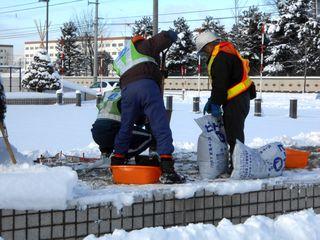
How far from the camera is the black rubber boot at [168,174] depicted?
4.07 meters

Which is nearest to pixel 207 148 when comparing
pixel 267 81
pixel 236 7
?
pixel 267 81

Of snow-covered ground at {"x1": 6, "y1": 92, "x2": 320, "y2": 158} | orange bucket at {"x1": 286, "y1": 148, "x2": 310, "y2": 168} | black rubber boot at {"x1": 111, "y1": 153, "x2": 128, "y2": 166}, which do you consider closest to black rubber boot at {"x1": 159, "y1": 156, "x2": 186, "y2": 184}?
black rubber boot at {"x1": 111, "y1": 153, "x2": 128, "y2": 166}

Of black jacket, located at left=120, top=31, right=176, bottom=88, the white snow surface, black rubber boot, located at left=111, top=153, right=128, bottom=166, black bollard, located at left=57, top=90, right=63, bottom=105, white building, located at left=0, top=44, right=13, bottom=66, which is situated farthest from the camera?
white building, located at left=0, top=44, right=13, bottom=66

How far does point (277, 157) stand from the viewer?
457 cm

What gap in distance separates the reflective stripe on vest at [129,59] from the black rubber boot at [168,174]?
834 mm

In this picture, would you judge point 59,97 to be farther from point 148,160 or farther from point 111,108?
point 148,160

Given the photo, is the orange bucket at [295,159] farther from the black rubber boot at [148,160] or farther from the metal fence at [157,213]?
the black rubber boot at [148,160]

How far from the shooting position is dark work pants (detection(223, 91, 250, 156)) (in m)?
4.71

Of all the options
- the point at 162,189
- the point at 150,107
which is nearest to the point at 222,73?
the point at 150,107

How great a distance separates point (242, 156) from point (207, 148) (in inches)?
13.2

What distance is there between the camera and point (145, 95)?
13.8 feet

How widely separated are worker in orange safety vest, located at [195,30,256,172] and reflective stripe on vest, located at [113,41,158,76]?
0.62 m

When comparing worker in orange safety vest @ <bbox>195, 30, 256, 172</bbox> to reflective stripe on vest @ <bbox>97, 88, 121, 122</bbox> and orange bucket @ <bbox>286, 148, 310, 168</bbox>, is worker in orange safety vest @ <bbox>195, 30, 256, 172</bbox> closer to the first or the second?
orange bucket @ <bbox>286, 148, 310, 168</bbox>

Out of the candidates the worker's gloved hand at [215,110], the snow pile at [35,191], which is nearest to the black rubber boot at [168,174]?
the worker's gloved hand at [215,110]
